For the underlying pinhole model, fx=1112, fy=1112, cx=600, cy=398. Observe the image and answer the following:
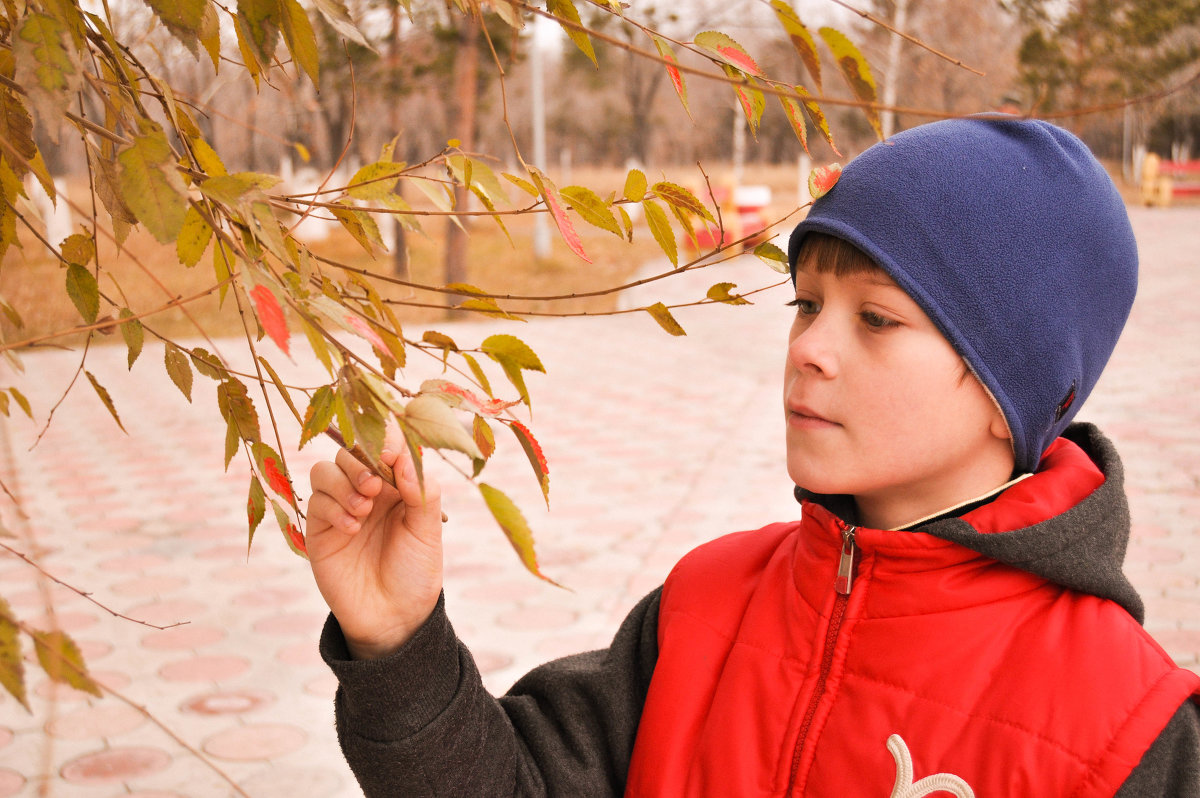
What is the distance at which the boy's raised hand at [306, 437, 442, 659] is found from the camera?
1167mm

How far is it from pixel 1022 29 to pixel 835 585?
1467 inches

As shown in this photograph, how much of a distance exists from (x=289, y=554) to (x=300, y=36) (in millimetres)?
3515

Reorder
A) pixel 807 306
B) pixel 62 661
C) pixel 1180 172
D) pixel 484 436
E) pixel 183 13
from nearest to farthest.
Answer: pixel 62 661
pixel 183 13
pixel 484 436
pixel 807 306
pixel 1180 172

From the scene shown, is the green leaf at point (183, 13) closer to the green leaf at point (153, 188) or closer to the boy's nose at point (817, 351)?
the green leaf at point (153, 188)

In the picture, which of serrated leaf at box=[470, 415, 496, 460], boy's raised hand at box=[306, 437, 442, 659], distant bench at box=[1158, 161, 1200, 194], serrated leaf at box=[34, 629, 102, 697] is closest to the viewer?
serrated leaf at box=[34, 629, 102, 697]

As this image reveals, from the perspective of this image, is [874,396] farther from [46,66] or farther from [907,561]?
[46,66]

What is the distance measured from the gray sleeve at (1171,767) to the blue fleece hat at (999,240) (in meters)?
0.35

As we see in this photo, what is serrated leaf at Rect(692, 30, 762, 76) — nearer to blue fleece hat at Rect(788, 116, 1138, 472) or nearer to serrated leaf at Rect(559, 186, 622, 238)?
serrated leaf at Rect(559, 186, 622, 238)

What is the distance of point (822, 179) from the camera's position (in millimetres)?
1261

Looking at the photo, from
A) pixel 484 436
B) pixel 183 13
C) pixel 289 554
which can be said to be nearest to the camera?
pixel 183 13

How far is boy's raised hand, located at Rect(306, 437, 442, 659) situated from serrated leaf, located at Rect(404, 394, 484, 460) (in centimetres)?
47

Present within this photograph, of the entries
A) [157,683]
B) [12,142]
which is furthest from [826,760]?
[157,683]

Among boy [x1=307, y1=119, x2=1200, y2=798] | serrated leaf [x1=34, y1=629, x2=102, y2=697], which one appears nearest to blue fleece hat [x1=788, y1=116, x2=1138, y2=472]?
boy [x1=307, y1=119, x2=1200, y2=798]

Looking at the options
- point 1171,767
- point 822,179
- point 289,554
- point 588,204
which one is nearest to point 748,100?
point 588,204
